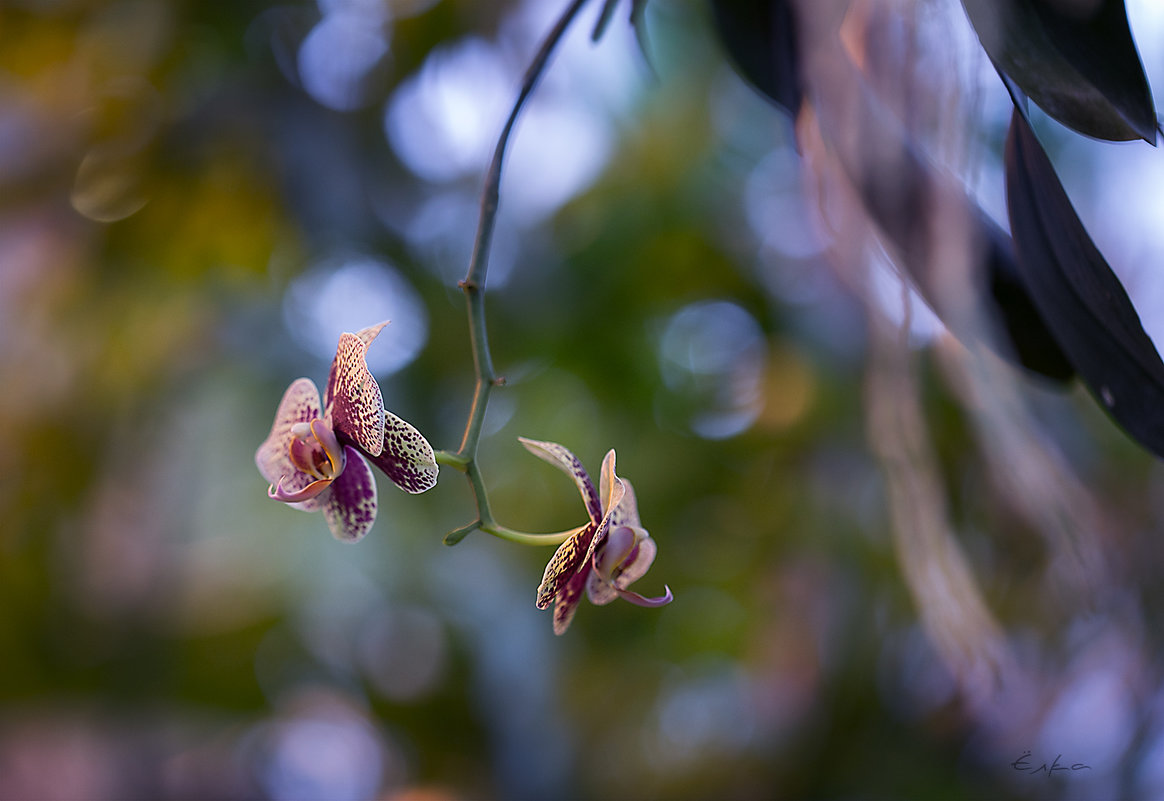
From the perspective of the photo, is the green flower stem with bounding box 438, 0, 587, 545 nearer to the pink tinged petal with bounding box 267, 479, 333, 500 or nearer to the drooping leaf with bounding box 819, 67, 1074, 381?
the pink tinged petal with bounding box 267, 479, 333, 500

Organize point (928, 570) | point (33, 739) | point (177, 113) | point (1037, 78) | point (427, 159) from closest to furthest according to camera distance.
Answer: point (1037, 78), point (928, 570), point (177, 113), point (427, 159), point (33, 739)

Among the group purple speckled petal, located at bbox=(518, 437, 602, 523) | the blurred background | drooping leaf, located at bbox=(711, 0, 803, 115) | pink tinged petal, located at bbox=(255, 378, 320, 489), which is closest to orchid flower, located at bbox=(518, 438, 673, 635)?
purple speckled petal, located at bbox=(518, 437, 602, 523)

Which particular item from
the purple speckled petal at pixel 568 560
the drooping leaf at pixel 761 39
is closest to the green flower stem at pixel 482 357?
the purple speckled petal at pixel 568 560

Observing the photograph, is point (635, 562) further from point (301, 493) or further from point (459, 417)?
point (459, 417)

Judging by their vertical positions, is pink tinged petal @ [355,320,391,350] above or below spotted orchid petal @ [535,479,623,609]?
above

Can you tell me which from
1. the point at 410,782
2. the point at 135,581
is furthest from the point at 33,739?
the point at 410,782

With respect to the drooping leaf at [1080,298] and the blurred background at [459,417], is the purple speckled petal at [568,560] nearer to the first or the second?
the drooping leaf at [1080,298]

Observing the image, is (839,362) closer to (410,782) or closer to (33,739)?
(410,782)
